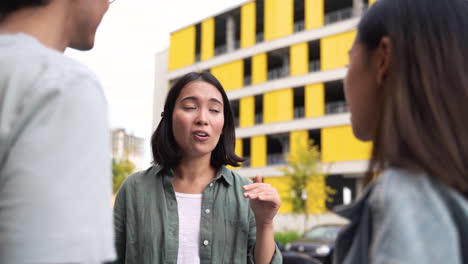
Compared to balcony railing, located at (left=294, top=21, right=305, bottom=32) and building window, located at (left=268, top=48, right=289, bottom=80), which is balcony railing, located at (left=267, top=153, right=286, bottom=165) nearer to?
building window, located at (left=268, top=48, right=289, bottom=80)

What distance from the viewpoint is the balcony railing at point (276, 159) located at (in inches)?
1052

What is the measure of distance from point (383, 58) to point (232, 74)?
1101 inches

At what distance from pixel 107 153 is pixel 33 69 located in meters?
0.20

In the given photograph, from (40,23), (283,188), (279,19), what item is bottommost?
(283,188)

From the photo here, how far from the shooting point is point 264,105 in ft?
88.2

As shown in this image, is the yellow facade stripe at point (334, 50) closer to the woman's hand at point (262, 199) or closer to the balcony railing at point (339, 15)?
Result: the balcony railing at point (339, 15)

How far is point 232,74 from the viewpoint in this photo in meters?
28.9

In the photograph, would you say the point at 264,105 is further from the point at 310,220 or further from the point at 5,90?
the point at 5,90

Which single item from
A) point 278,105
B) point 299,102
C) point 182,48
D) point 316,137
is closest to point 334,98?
point 299,102

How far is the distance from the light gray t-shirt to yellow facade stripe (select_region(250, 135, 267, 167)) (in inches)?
1025

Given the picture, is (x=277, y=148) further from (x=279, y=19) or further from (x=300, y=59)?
(x=279, y=19)

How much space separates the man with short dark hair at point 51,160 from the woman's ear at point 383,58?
0.69 meters

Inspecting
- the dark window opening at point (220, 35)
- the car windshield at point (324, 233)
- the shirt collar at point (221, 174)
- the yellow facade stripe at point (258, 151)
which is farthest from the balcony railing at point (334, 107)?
the shirt collar at point (221, 174)

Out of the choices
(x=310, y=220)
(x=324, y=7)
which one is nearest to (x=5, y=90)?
(x=310, y=220)
